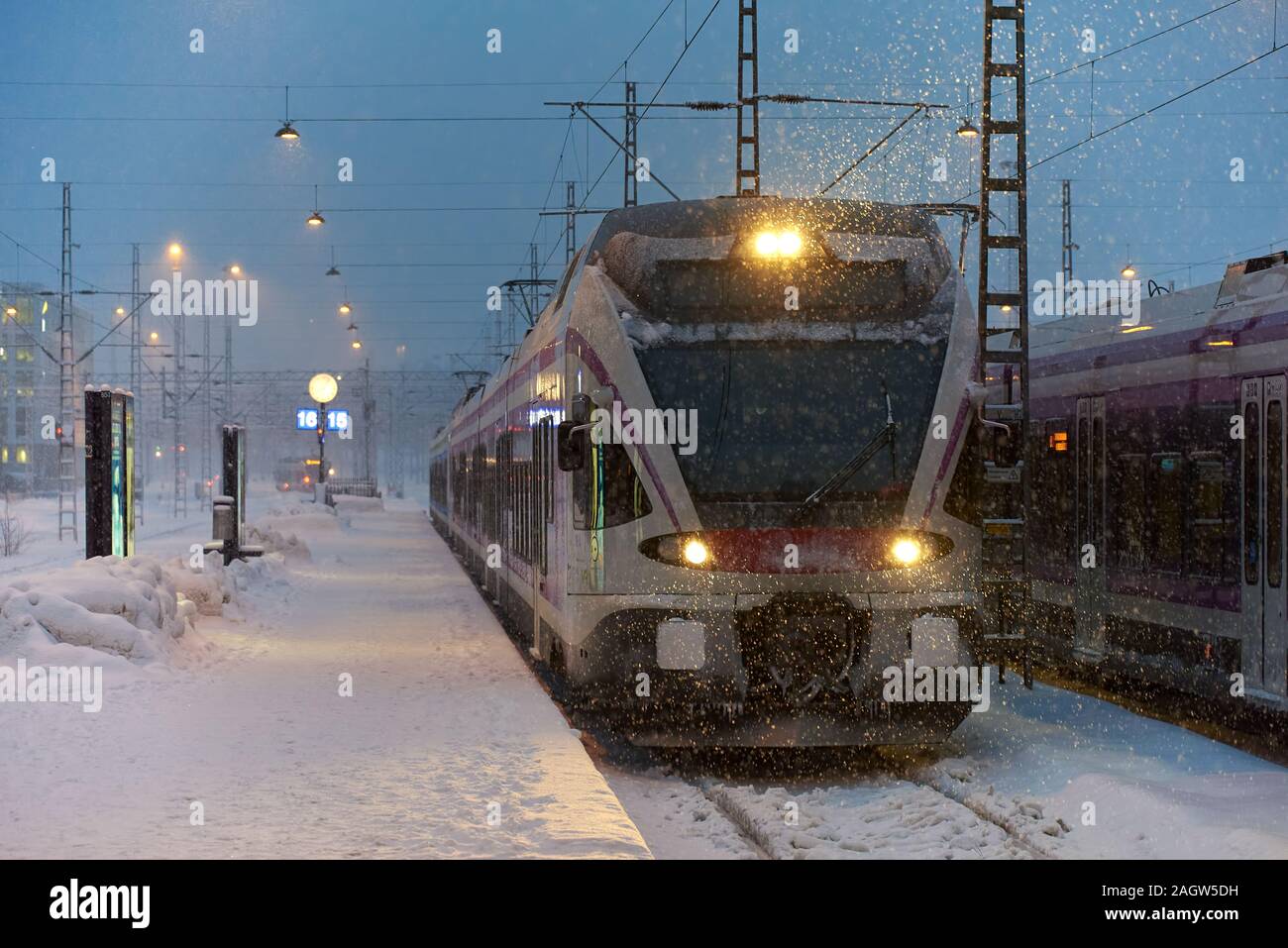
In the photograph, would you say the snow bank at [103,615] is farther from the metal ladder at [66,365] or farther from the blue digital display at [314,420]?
the blue digital display at [314,420]

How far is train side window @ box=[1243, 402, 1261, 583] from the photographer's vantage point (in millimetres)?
11320

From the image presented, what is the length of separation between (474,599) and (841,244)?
12537 mm

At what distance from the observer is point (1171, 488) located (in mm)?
A: 12633

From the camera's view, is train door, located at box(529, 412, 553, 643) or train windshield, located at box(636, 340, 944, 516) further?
train door, located at box(529, 412, 553, 643)

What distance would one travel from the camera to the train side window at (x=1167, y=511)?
12.5 metres

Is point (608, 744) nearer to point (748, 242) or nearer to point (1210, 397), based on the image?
point (748, 242)

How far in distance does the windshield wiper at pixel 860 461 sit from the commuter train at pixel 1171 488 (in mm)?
3248

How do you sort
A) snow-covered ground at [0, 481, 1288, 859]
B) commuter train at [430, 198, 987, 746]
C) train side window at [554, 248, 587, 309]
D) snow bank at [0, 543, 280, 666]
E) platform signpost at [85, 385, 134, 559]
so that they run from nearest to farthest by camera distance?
snow-covered ground at [0, 481, 1288, 859] < commuter train at [430, 198, 987, 746] < train side window at [554, 248, 587, 309] < snow bank at [0, 543, 280, 666] < platform signpost at [85, 385, 134, 559]

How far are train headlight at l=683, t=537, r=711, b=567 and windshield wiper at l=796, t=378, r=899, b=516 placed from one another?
0.66 metres

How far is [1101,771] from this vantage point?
9641 millimetres

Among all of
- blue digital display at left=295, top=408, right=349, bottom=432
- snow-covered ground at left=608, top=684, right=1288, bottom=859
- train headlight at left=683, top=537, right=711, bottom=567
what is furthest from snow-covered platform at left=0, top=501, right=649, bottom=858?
blue digital display at left=295, top=408, right=349, bottom=432

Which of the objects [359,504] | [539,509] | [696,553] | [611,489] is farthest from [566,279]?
[359,504]

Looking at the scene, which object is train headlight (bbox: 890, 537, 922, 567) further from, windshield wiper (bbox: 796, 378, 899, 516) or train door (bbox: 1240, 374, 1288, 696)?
train door (bbox: 1240, 374, 1288, 696)

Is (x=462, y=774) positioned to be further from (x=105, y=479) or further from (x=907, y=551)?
(x=105, y=479)
